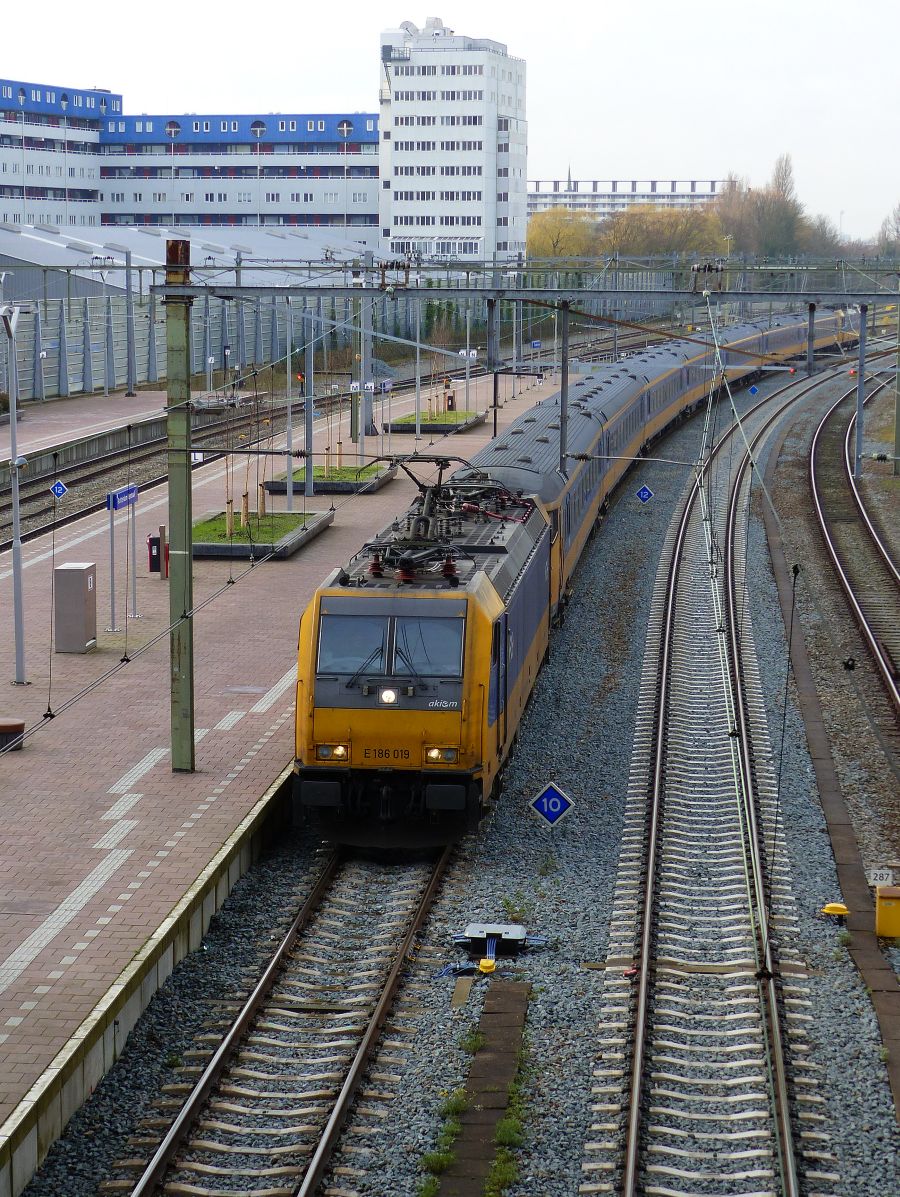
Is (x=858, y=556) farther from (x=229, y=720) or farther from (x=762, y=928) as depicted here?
(x=762, y=928)

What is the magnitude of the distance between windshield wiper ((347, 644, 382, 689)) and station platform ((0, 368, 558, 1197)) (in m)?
1.58

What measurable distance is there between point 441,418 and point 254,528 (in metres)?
21.4

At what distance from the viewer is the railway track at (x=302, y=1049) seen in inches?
356

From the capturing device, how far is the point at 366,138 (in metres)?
112

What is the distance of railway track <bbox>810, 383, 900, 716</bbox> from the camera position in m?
22.6

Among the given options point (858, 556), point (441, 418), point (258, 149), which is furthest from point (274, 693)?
point (258, 149)

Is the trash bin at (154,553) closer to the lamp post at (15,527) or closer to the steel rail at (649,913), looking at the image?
the lamp post at (15,527)

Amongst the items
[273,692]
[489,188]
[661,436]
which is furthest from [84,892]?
[489,188]

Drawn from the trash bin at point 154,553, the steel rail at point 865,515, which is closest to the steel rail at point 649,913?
the steel rail at point 865,515

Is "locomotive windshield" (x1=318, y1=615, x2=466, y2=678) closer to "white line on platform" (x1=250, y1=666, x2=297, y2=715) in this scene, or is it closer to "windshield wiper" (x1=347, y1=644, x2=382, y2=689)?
"windshield wiper" (x1=347, y1=644, x2=382, y2=689)

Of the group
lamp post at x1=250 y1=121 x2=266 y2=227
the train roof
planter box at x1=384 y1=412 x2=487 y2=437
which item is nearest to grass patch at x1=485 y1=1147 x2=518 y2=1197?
the train roof

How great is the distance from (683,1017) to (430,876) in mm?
3448

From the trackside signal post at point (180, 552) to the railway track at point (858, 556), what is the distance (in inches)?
349

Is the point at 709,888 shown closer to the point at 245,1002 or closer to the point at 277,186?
the point at 245,1002
